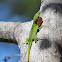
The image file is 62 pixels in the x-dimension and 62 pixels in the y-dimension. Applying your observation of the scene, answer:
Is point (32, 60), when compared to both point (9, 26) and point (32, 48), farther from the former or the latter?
point (9, 26)

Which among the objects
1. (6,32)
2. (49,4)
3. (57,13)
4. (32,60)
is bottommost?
(32,60)

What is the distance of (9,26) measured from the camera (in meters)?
2.40

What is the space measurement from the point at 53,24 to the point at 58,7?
0.23 metres

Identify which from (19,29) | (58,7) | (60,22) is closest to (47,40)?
Answer: (60,22)

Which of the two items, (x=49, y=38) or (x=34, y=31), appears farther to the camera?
(x=34, y=31)

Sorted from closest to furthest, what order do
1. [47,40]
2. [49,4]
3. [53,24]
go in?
[47,40] < [53,24] < [49,4]

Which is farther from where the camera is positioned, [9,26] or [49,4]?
[9,26]

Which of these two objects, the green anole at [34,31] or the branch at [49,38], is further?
the green anole at [34,31]

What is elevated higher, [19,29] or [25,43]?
[19,29]

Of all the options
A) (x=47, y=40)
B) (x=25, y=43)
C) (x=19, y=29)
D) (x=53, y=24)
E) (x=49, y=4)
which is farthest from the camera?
(x=19, y=29)

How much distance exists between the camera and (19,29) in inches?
90.4

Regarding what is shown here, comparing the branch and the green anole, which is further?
the green anole

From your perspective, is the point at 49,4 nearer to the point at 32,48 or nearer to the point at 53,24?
the point at 53,24

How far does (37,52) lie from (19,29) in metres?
0.77
